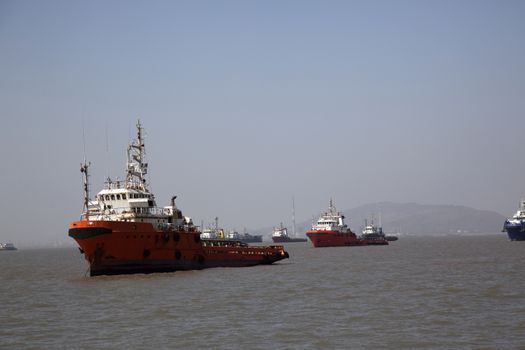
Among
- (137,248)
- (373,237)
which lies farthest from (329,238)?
(137,248)

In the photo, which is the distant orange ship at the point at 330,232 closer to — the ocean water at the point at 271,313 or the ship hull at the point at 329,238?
the ship hull at the point at 329,238

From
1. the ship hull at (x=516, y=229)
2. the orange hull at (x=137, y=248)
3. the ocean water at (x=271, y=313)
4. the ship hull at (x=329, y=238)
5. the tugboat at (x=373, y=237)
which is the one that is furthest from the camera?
the tugboat at (x=373, y=237)

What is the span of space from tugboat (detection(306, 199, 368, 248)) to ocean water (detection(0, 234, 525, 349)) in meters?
84.4

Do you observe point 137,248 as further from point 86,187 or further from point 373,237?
point 373,237

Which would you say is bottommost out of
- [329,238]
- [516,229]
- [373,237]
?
[373,237]

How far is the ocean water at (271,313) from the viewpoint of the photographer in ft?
82.8

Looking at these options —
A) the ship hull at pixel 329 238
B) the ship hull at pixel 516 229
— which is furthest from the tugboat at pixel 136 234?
the ship hull at pixel 516 229

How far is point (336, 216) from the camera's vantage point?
5468 inches

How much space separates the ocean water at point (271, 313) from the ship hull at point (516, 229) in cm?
9141

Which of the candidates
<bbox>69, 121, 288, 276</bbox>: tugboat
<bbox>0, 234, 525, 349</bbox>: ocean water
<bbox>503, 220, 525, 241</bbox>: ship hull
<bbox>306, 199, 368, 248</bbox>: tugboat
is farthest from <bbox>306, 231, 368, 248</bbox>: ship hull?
<bbox>0, 234, 525, 349</bbox>: ocean water

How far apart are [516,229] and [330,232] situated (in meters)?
40.0

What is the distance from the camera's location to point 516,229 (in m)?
136

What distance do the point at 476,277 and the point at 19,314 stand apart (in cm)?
3199

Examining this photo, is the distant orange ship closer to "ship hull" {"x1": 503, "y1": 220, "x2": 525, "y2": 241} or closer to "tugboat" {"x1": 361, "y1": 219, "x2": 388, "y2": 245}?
"tugboat" {"x1": 361, "y1": 219, "x2": 388, "y2": 245}
